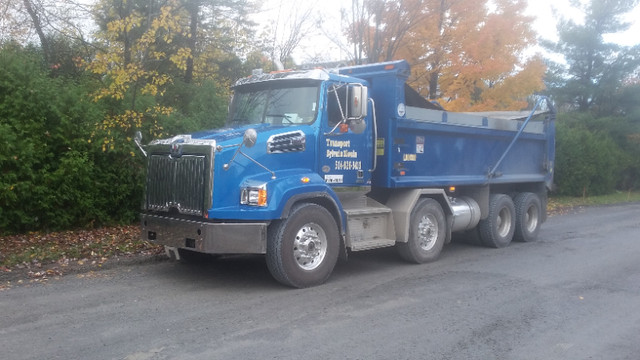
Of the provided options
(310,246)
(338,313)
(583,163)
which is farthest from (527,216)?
(583,163)

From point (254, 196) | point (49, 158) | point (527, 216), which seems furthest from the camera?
point (527, 216)

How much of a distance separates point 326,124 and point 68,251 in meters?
4.53

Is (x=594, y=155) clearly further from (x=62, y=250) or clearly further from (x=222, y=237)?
(x=62, y=250)

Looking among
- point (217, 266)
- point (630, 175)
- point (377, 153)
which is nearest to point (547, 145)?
point (377, 153)

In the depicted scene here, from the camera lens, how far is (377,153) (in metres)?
8.45

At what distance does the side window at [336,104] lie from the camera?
24.8 feet

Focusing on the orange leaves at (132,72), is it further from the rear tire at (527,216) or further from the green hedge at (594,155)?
the green hedge at (594,155)

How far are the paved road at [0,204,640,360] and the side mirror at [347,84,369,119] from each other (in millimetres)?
2263

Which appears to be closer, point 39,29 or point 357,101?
point 357,101

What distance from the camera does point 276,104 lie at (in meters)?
7.78

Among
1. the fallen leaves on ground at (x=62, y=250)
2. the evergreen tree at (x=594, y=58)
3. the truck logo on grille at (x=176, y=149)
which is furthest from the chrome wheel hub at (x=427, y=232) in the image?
the evergreen tree at (x=594, y=58)

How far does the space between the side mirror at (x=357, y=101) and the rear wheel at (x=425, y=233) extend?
2028 millimetres

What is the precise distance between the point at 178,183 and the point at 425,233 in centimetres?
412

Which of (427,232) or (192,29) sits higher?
(192,29)
